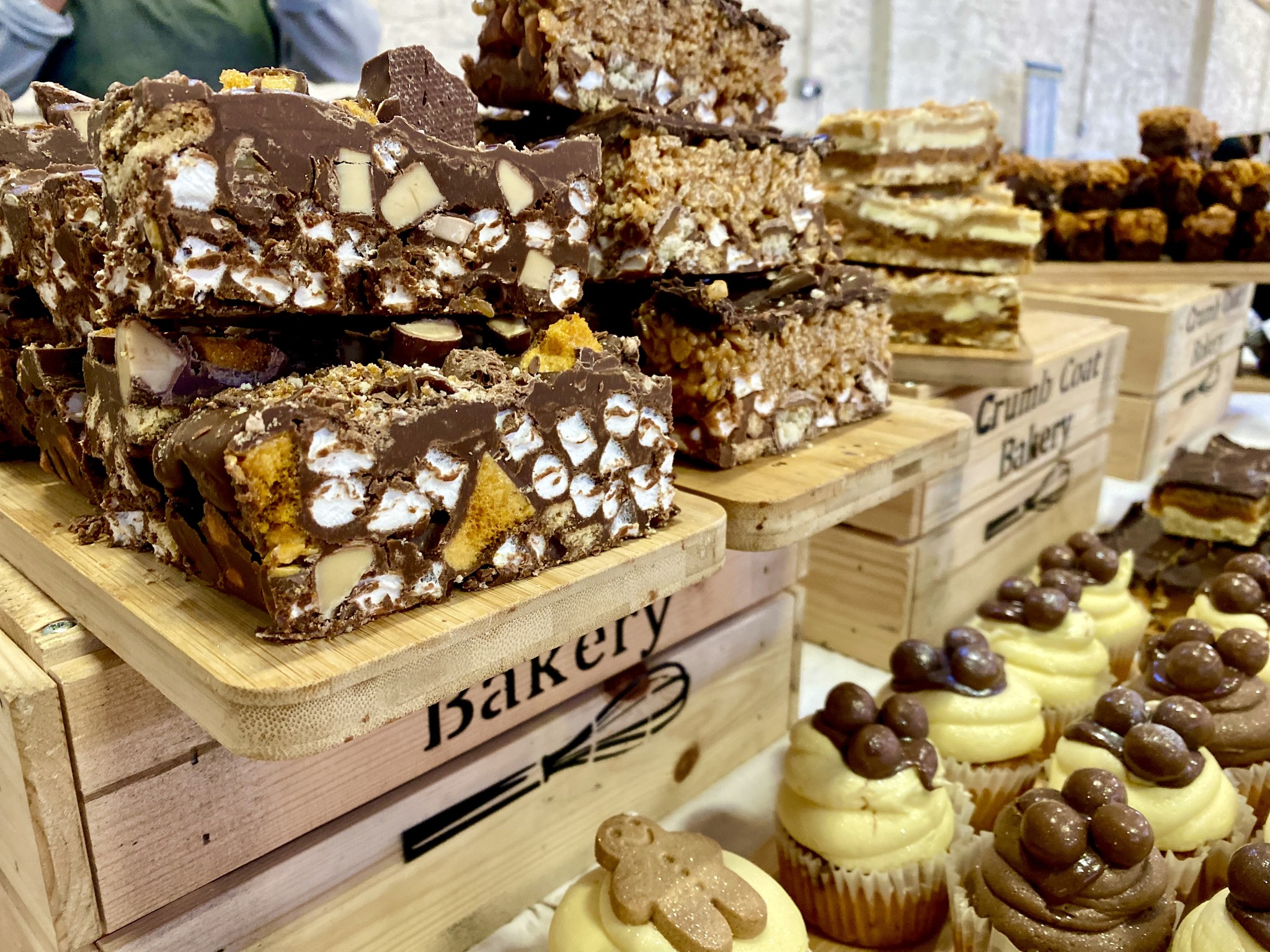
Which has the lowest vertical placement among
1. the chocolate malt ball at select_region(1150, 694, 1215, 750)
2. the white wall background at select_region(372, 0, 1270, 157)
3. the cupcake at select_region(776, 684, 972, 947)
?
the cupcake at select_region(776, 684, 972, 947)

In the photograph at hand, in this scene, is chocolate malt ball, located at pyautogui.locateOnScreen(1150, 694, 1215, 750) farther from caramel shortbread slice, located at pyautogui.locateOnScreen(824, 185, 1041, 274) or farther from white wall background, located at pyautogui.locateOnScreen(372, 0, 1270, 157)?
white wall background, located at pyautogui.locateOnScreen(372, 0, 1270, 157)

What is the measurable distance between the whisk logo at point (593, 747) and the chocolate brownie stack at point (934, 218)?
1067 millimetres

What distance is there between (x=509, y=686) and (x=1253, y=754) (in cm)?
126

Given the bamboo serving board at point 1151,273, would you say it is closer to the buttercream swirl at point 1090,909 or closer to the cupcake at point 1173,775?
the cupcake at point 1173,775

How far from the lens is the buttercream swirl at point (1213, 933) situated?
3.57ft

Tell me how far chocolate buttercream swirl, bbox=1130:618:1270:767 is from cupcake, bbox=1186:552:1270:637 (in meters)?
0.25

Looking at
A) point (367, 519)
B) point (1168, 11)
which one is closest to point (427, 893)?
point (367, 519)

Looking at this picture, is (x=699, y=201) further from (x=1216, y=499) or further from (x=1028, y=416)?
(x=1216, y=499)

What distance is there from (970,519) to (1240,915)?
1.21m

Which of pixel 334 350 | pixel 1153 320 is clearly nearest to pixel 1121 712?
pixel 334 350

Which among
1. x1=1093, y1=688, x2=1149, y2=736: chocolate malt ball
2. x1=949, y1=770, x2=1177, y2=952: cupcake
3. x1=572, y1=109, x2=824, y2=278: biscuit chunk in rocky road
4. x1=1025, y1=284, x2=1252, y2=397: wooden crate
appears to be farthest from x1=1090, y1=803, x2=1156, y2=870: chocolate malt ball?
x1=1025, y1=284, x2=1252, y2=397: wooden crate

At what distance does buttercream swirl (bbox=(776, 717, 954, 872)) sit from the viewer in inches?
53.8

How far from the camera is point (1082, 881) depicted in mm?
1172

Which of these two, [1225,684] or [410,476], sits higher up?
[410,476]
